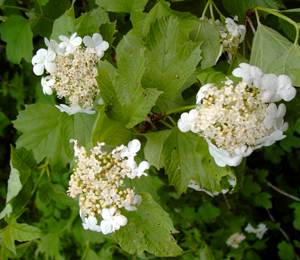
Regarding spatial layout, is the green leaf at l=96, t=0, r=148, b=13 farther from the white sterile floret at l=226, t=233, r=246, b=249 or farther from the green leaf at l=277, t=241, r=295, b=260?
the green leaf at l=277, t=241, r=295, b=260

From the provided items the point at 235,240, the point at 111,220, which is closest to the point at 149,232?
the point at 111,220

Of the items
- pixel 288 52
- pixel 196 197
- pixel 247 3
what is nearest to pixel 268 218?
pixel 196 197

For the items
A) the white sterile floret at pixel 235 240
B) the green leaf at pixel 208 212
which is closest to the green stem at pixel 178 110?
the green leaf at pixel 208 212

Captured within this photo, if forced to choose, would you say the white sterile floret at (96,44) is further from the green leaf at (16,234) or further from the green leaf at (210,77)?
the green leaf at (16,234)

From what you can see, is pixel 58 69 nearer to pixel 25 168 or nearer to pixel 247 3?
pixel 25 168

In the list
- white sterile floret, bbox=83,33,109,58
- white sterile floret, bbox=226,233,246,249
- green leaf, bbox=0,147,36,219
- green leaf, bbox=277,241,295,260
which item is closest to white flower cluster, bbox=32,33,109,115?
white sterile floret, bbox=83,33,109,58
